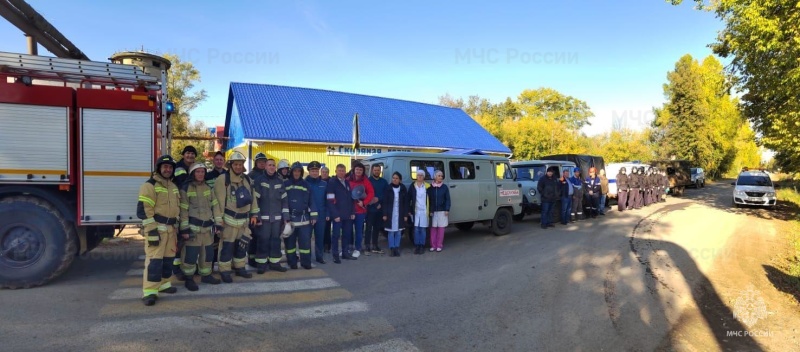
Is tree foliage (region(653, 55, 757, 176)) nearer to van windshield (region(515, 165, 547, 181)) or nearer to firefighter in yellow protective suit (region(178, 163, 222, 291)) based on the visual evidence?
van windshield (region(515, 165, 547, 181))

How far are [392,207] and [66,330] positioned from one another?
525 cm

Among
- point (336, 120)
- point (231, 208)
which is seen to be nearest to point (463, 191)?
point (231, 208)

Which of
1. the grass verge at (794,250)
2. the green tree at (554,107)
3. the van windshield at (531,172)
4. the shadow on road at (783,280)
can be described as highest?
the green tree at (554,107)

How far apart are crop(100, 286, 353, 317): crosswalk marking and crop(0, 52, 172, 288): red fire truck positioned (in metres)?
1.54

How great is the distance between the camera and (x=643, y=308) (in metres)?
5.27

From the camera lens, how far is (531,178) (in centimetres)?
1319

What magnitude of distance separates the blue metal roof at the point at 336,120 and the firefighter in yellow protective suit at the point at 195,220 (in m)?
13.4

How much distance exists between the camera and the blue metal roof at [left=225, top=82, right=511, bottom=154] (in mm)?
20094

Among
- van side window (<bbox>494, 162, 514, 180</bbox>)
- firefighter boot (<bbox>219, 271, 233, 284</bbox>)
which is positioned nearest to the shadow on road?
van side window (<bbox>494, 162, 514, 180</bbox>)

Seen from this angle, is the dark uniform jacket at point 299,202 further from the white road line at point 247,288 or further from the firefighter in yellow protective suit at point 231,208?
the white road line at point 247,288

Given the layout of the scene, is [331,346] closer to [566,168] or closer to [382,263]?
[382,263]

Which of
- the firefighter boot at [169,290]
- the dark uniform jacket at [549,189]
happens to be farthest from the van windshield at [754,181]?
the firefighter boot at [169,290]

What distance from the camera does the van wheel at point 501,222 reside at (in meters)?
10.2

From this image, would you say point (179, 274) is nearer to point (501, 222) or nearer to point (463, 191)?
point (463, 191)
